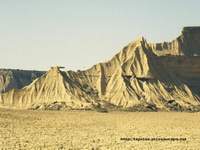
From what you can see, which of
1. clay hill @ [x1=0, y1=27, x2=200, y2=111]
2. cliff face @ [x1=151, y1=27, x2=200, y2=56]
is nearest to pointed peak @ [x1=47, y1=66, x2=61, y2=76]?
clay hill @ [x1=0, y1=27, x2=200, y2=111]

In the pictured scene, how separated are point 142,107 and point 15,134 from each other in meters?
76.5

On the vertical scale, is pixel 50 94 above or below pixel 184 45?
below

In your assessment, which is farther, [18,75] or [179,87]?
[18,75]

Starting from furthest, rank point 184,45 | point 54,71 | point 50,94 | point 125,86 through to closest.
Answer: point 184,45 < point 54,71 < point 50,94 < point 125,86

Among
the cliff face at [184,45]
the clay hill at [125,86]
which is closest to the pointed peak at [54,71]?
the clay hill at [125,86]

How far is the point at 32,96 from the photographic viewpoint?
128 m

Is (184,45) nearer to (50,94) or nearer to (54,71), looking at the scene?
(54,71)

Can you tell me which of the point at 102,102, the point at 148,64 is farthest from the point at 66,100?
the point at 148,64

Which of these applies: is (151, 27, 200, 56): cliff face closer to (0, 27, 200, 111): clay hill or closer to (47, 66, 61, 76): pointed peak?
(0, 27, 200, 111): clay hill

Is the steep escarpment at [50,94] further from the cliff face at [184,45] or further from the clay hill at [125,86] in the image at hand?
the cliff face at [184,45]

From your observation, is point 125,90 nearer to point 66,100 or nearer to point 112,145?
point 66,100

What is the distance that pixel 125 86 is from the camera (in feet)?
402

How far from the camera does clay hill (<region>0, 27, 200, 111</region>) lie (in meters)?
115

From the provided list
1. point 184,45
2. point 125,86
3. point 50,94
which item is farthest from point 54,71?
point 184,45
